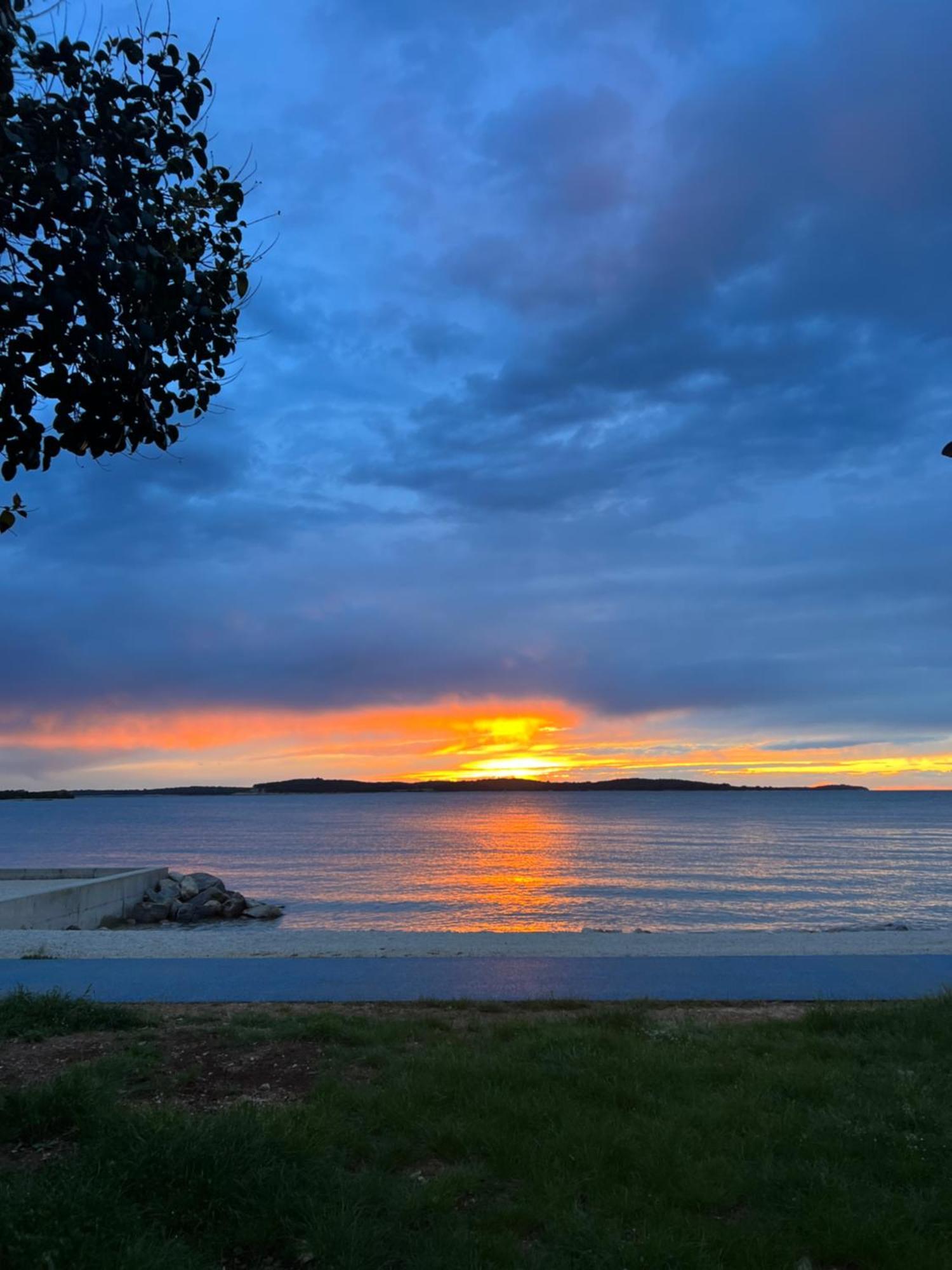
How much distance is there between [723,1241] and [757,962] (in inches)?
262

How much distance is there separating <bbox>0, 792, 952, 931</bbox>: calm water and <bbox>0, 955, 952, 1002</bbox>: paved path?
1000 centimetres

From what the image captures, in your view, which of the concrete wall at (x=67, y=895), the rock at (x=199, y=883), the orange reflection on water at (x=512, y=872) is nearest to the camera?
the concrete wall at (x=67, y=895)

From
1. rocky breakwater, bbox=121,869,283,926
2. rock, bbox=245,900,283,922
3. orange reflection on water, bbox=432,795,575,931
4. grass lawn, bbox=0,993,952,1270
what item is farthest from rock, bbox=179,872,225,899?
grass lawn, bbox=0,993,952,1270

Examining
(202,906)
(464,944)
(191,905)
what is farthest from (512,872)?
(464,944)

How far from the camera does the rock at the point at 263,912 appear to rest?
22.4 meters

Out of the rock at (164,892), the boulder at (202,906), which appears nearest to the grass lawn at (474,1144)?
the boulder at (202,906)

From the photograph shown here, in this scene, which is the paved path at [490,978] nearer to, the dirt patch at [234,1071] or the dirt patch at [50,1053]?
the dirt patch at [50,1053]

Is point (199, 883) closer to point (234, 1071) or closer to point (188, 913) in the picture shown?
point (188, 913)

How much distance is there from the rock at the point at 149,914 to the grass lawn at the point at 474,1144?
14.1 meters

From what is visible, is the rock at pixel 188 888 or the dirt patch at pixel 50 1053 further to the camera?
the rock at pixel 188 888

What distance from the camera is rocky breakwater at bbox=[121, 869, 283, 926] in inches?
810

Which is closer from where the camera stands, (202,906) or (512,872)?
(202,906)

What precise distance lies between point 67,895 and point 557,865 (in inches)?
1036

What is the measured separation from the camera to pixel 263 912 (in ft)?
74.2
